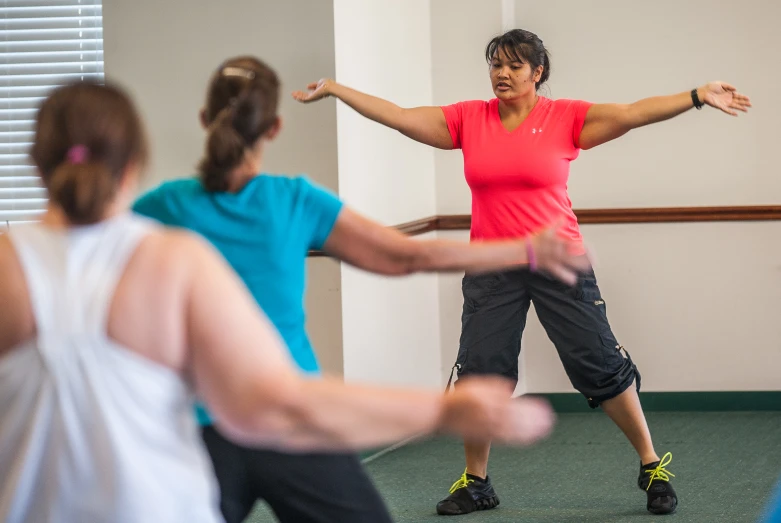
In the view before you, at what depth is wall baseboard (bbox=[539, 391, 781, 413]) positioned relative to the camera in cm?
509

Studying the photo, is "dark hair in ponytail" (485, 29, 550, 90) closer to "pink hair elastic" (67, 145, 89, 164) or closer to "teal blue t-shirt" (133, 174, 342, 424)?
"teal blue t-shirt" (133, 174, 342, 424)

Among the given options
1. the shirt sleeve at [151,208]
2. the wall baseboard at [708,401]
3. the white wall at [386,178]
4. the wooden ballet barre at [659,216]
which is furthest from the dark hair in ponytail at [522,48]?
the wall baseboard at [708,401]

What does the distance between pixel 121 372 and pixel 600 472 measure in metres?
3.25

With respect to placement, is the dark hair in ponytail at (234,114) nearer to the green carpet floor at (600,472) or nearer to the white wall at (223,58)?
the green carpet floor at (600,472)

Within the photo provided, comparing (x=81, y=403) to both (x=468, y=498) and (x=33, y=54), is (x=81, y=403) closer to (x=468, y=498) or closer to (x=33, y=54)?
(x=468, y=498)

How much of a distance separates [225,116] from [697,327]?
12.4ft

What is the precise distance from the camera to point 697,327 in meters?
5.10

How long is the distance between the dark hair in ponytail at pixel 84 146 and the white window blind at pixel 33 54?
3207 millimetres

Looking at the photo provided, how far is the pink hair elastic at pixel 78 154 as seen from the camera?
42.4 inches

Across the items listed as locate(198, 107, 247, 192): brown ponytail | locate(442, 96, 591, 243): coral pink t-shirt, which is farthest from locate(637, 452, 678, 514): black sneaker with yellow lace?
locate(198, 107, 247, 192): brown ponytail

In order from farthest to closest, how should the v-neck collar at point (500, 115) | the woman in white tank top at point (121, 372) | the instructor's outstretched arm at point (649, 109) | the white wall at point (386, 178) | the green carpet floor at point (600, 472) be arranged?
the white wall at point (386, 178), the green carpet floor at point (600, 472), the v-neck collar at point (500, 115), the instructor's outstretched arm at point (649, 109), the woman in white tank top at point (121, 372)

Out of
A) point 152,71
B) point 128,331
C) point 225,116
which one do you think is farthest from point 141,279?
point 152,71

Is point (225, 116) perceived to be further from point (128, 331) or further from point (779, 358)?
point (779, 358)

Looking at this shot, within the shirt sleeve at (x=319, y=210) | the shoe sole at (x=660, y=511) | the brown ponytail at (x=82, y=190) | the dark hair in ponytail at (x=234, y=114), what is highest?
the dark hair in ponytail at (x=234, y=114)
